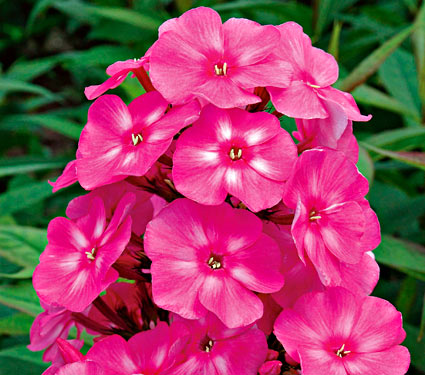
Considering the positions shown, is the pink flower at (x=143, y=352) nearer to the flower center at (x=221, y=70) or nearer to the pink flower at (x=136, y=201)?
the pink flower at (x=136, y=201)

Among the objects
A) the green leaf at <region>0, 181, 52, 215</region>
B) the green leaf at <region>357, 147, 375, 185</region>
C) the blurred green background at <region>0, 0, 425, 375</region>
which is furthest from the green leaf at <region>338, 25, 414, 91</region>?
the green leaf at <region>0, 181, 52, 215</region>

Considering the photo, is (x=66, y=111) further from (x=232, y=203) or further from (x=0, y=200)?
(x=232, y=203)

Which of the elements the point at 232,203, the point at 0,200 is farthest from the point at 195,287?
the point at 0,200

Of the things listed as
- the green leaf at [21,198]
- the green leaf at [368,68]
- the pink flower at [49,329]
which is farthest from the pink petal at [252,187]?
the green leaf at [21,198]

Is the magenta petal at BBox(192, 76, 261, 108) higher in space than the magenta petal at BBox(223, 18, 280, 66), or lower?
lower

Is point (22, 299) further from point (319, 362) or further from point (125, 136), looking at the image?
point (319, 362)

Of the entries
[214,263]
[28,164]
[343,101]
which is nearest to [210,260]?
[214,263]

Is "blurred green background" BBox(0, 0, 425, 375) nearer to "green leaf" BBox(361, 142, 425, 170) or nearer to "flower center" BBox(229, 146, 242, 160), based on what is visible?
"green leaf" BBox(361, 142, 425, 170)
